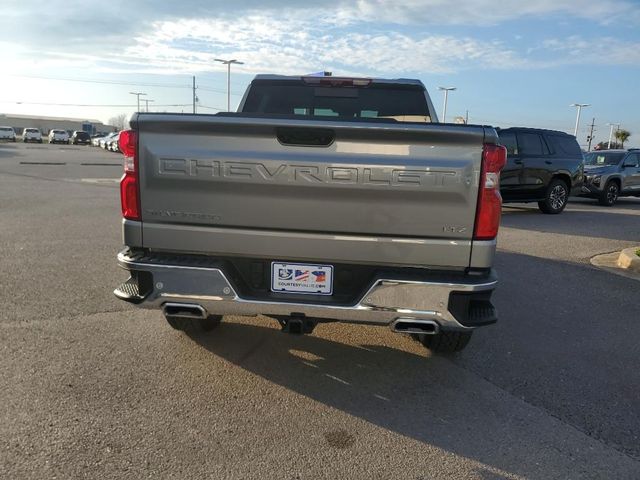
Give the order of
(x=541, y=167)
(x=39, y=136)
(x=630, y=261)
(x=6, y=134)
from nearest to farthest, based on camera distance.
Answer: (x=630, y=261) → (x=541, y=167) → (x=39, y=136) → (x=6, y=134)

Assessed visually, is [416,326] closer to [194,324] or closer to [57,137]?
[194,324]

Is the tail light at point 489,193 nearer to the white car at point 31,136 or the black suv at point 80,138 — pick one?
the white car at point 31,136

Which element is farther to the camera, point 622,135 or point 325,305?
point 622,135

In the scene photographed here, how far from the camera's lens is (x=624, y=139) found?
313 feet

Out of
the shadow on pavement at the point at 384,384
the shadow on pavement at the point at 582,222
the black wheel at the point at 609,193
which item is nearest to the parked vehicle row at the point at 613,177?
the black wheel at the point at 609,193

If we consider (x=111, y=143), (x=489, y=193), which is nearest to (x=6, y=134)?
(x=111, y=143)

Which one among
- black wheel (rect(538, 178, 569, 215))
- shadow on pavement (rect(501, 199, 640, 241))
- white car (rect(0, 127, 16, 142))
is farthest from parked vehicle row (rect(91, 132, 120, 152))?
black wheel (rect(538, 178, 569, 215))

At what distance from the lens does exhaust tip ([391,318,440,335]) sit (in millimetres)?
3158

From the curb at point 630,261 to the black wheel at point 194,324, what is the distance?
5.98 metres

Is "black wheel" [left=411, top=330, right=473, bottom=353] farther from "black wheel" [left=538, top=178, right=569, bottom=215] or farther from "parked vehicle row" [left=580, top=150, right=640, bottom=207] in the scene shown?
A: "parked vehicle row" [left=580, top=150, right=640, bottom=207]

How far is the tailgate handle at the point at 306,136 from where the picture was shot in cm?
306

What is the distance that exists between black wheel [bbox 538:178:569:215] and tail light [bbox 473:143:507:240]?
36.4ft

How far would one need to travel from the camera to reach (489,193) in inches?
120

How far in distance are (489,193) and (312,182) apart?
1032 millimetres
